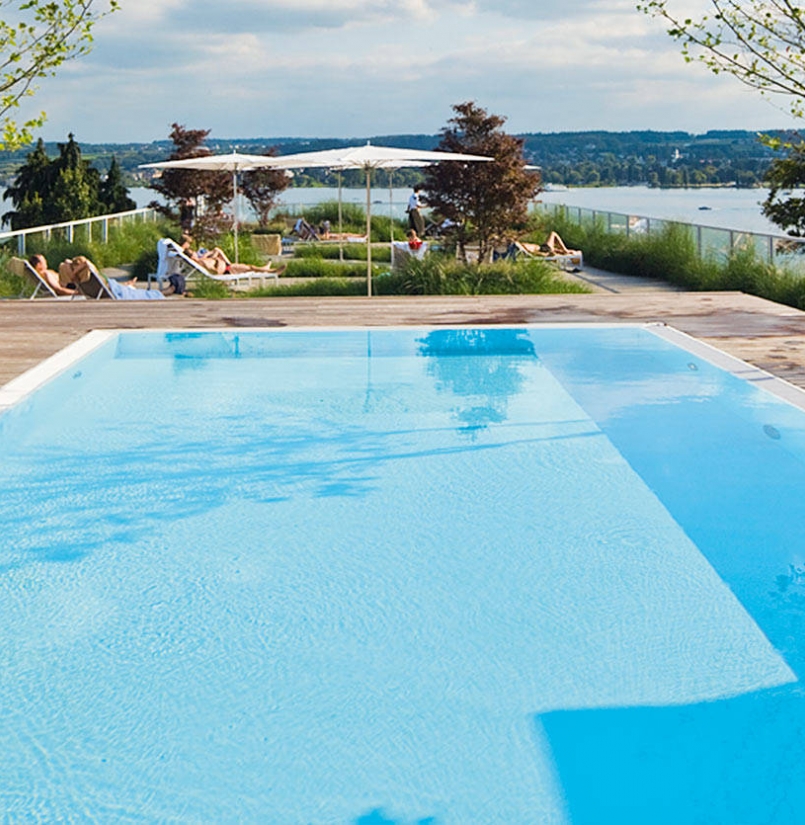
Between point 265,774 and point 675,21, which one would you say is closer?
point 265,774

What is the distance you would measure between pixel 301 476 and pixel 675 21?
190 inches

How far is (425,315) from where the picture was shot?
36.3 feet

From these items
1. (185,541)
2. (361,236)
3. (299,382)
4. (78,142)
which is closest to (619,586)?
(185,541)

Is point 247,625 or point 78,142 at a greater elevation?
point 78,142

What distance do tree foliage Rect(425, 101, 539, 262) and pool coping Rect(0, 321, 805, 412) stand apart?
7291 millimetres

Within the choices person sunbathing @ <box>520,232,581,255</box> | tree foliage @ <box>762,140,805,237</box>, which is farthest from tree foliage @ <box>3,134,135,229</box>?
tree foliage @ <box>762,140,805,237</box>

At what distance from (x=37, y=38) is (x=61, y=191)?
16212 millimetres

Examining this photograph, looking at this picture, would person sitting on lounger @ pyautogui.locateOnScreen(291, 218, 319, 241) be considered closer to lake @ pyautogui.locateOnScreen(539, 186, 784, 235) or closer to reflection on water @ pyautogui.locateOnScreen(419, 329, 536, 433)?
lake @ pyautogui.locateOnScreen(539, 186, 784, 235)

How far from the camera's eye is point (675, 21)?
9.06 metres

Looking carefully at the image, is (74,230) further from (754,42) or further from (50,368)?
(754,42)

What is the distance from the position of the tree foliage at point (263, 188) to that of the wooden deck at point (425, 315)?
18.7 meters

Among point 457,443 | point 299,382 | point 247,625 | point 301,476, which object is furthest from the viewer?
point 299,382

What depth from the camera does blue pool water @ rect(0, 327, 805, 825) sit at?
11.3 ft

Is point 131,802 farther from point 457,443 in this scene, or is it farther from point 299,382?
point 299,382
